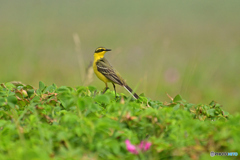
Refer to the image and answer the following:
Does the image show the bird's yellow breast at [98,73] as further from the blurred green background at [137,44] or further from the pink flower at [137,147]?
the pink flower at [137,147]

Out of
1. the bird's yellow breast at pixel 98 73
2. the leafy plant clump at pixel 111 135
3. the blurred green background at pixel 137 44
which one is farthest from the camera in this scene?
the blurred green background at pixel 137 44

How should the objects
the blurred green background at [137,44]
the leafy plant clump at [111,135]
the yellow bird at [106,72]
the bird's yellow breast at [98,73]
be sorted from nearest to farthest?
the leafy plant clump at [111,135] → the yellow bird at [106,72] → the bird's yellow breast at [98,73] → the blurred green background at [137,44]

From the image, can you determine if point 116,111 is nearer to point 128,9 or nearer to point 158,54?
point 158,54

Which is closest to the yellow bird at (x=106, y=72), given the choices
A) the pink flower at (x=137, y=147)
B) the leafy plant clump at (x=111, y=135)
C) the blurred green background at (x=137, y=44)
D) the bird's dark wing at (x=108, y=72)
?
the bird's dark wing at (x=108, y=72)

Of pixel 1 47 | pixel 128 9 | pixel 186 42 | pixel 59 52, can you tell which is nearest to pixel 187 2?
pixel 128 9

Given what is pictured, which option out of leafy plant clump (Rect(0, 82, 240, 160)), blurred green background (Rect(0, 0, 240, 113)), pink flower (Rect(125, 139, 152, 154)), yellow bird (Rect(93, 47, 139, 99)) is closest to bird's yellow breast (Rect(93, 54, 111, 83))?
yellow bird (Rect(93, 47, 139, 99))

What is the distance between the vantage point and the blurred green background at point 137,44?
9953 millimetres

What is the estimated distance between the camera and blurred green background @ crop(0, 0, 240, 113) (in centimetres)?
995

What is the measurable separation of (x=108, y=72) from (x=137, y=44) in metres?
8.36

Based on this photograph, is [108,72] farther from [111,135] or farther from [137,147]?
[137,147]

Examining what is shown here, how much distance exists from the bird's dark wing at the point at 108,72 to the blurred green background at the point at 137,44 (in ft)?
1.10

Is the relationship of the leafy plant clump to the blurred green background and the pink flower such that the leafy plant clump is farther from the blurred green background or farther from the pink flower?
the blurred green background

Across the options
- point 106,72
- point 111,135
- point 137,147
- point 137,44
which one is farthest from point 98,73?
point 137,44

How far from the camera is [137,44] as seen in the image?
15.5 metres
